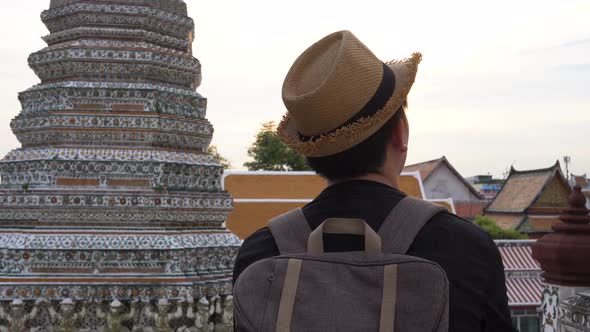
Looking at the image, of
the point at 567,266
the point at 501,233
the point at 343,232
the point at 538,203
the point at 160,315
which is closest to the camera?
the point at 343,232

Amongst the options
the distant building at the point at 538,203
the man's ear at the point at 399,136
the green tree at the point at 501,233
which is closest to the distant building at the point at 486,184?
the distant building at the point at 538,203

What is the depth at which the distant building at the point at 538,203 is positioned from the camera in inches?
906

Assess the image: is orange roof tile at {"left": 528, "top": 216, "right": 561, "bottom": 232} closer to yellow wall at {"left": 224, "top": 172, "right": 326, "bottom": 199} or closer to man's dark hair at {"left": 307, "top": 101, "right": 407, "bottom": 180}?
yellow wall at {"left": 224, "top": 172, "right": 326, "bottom": 199}

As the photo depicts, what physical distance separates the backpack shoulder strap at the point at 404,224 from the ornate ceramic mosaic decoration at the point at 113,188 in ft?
12.2

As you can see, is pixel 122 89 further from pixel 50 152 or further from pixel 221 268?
pixel 221 268

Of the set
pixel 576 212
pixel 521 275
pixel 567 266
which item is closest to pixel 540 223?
pixel 521 275

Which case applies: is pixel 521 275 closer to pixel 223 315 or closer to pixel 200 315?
pixel 223 315

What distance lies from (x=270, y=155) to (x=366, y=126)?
27.8 m

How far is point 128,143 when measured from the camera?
18.1ft

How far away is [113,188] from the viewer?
532cm

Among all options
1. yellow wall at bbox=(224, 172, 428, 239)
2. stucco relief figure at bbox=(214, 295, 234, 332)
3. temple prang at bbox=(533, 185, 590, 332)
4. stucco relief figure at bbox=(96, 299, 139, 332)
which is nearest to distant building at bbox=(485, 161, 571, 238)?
yellow wall at bbox=(224, 172, 428, 239)

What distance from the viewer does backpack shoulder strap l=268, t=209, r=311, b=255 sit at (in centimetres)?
168

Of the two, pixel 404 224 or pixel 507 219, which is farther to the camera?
pixel 507 219

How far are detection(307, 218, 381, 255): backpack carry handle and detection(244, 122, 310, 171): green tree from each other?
26714 mm
